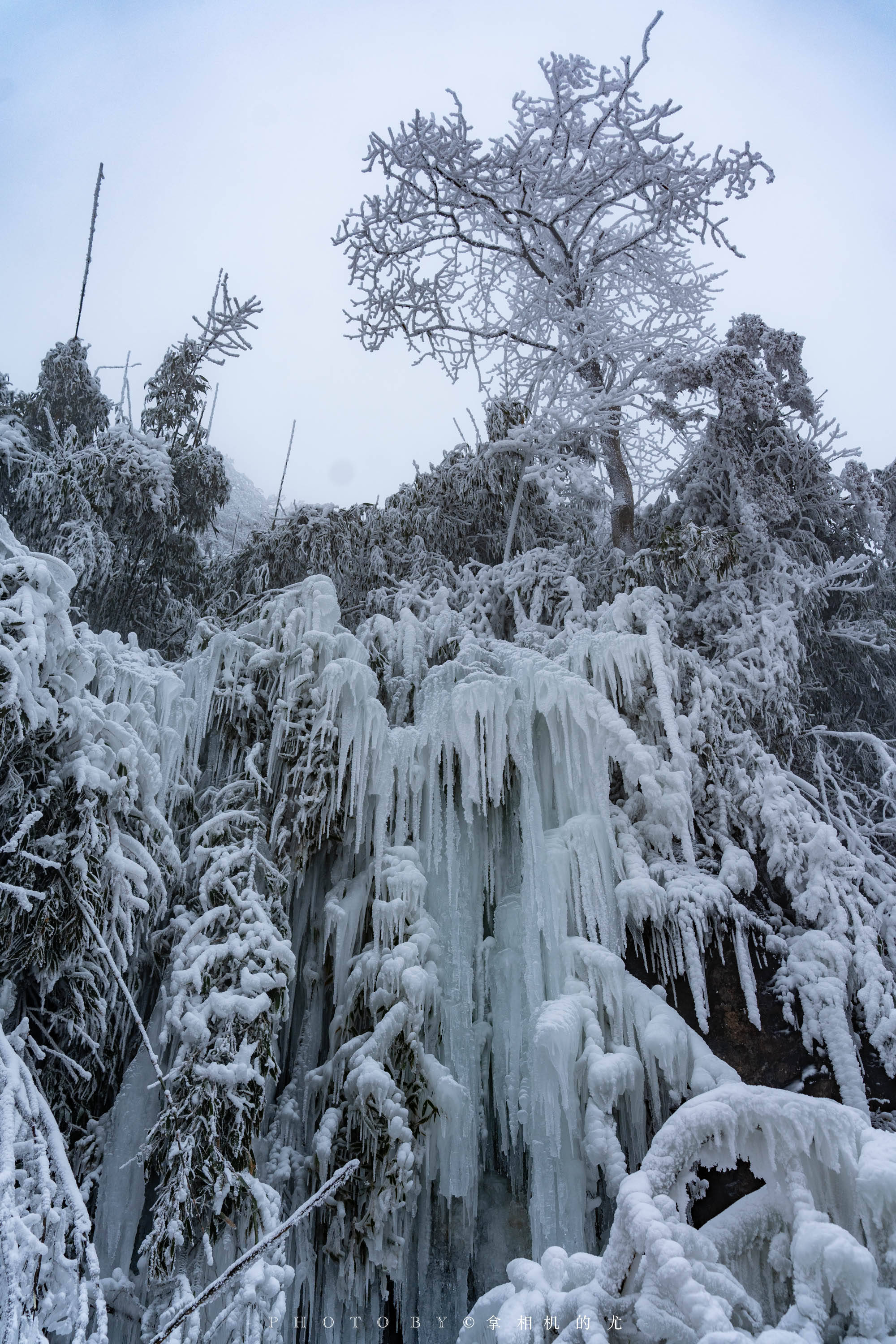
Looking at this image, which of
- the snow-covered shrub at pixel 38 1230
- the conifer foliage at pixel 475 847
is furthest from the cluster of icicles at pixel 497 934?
the snow-covered shrub at pixel 38 1230

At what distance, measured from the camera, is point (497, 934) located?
575 centimetres

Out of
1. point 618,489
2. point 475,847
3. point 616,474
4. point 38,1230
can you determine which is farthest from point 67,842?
point 616,474

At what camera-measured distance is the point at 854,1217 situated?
271cm

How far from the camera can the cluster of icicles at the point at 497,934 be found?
4770 mm

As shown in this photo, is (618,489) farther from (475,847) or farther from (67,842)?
(67,842)

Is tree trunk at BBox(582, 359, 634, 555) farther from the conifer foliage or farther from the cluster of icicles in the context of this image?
the cluster of icicles

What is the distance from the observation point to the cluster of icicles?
15.6 feet

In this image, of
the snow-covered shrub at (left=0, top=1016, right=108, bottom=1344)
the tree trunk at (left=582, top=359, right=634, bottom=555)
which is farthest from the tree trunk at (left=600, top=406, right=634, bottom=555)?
the snow-covered shrub at (left=0, top=1016, right=108, bottom=1344)

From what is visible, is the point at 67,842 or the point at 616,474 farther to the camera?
the point at 616,474

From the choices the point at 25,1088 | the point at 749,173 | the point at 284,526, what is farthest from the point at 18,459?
the point at 749,173

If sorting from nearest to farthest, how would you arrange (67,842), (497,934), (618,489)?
(67,842), (497,934), (618,489)

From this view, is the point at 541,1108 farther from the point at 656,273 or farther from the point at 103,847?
the point at 656,273

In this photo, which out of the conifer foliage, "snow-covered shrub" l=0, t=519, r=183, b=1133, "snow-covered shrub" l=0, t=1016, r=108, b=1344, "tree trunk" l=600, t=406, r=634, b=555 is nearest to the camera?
"snow-covered shrub" l=0, t=1016, r=108, b=1344

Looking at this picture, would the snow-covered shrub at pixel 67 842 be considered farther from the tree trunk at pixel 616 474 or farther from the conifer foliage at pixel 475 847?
the tree trunk at pixel 616 474
